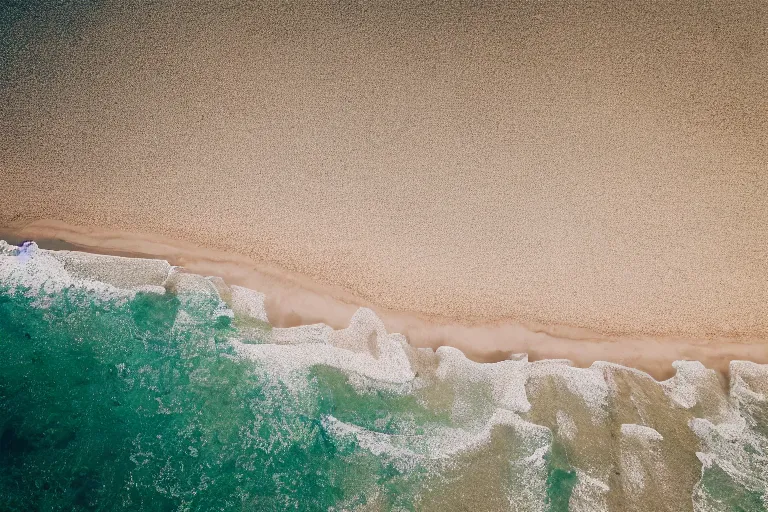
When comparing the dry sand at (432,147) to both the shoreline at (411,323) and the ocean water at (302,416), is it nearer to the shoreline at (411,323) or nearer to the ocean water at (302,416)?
the shoreline at (411,323)

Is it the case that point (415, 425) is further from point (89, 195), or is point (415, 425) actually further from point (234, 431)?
point (89, 195)

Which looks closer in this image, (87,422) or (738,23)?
(87,422)

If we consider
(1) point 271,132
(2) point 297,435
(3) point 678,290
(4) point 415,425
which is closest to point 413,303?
(4) point 415,425

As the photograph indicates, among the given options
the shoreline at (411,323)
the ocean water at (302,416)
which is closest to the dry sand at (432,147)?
the shoreline at (411,323)

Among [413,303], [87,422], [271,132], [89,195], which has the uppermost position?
[271,132]

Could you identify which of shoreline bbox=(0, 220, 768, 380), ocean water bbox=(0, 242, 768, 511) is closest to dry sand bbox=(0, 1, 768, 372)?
shoreline bbox=(0, 220, 768, 380)

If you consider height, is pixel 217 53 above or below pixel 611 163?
above

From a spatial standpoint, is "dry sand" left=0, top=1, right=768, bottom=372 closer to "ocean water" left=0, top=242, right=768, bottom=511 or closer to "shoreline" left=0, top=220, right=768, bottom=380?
"shoreline" left=0, top=220, right=768, bottom=380
